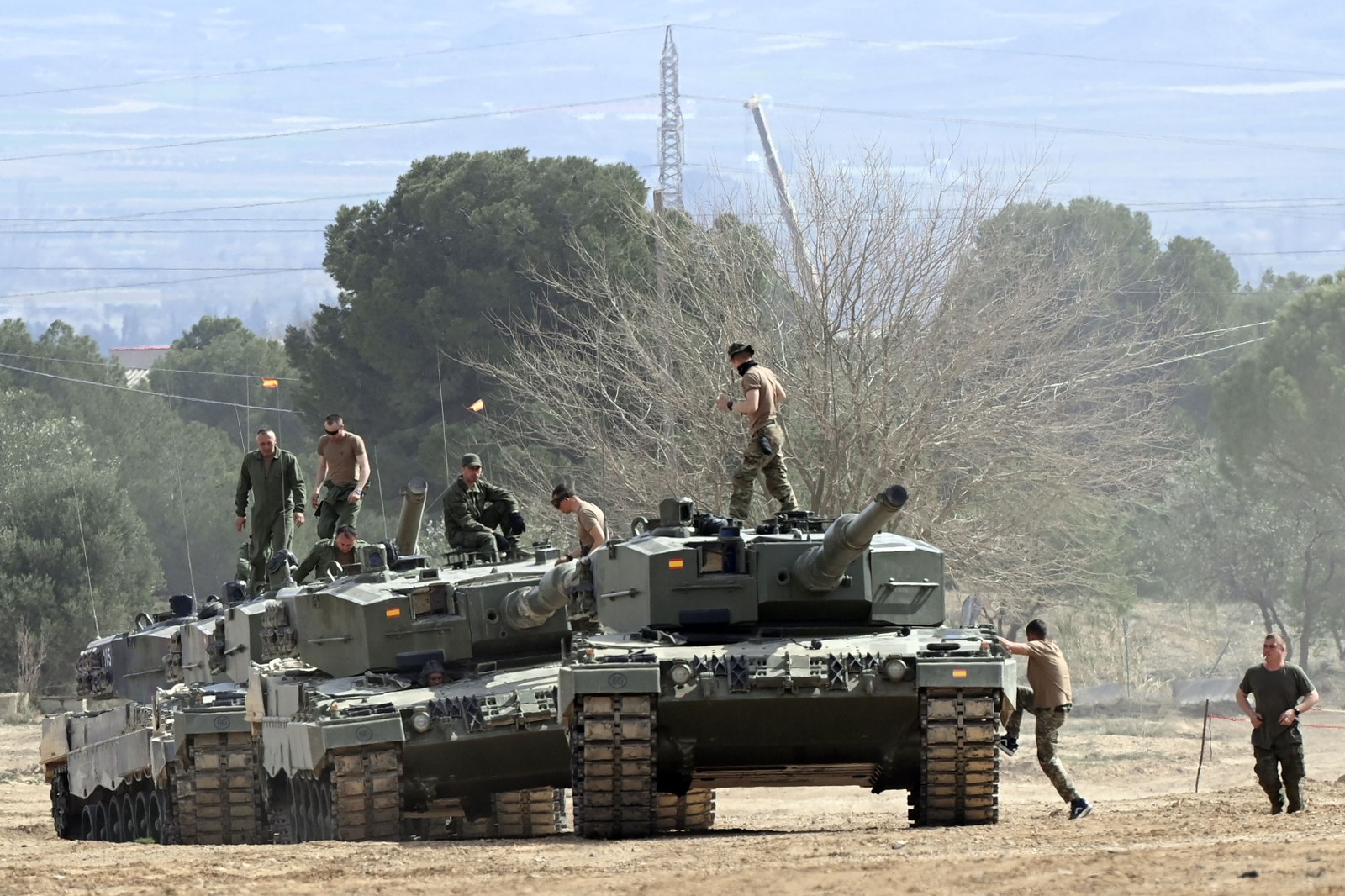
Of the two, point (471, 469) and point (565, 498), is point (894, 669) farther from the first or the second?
point (471, 469)

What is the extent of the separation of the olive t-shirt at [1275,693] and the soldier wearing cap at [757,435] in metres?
3.32

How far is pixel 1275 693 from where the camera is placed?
47.5 feet

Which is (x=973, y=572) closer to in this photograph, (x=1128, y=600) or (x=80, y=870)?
(x=1128, y=600)

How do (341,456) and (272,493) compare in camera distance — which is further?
(272,493)

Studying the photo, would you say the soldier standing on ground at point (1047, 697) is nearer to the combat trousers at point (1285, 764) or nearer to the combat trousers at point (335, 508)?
the combat trousers at point (1285, 764)

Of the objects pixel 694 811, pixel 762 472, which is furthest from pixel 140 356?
pixel 762 472

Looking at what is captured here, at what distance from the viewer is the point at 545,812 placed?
61.5 ft

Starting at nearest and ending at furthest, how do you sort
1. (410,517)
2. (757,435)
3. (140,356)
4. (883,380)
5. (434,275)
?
(757,435)
(410,517)
(883,380)
(434,275)
(140,356)

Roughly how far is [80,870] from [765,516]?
18254mm

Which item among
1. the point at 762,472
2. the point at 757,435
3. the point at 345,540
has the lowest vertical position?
the point at 345,540

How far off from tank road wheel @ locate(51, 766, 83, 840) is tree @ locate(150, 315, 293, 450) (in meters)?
39.7

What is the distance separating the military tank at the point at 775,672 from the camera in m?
13.6

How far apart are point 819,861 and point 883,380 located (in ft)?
55.4

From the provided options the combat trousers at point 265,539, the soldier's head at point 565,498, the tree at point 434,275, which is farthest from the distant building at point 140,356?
the soldier's head at point 565,498
